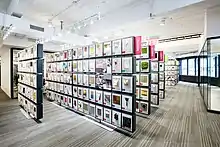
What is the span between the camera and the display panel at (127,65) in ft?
13.0

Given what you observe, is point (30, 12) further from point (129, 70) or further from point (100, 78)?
point (129, 70)

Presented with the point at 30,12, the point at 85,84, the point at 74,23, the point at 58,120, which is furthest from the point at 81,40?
the point at 58,120

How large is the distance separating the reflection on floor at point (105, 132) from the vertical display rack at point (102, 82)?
1.49ft

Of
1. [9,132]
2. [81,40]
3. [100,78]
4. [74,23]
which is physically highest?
[74,23]

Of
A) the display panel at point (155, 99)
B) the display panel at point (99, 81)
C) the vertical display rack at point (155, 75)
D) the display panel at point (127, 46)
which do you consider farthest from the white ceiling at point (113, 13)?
the display panel at point (155, 99)

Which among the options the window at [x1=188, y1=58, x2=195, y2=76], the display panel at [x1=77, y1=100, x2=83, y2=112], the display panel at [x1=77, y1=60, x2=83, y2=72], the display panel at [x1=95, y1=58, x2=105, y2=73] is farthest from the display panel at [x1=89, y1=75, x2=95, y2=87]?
the window at [x1=188, y1=58, x2=195, y2=76]

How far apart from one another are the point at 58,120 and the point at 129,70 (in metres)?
2.90

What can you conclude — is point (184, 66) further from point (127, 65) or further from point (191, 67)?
point (127, 65)

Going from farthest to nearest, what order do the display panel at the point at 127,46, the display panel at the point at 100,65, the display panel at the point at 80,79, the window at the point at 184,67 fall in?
the window at the point at 184,67 → the display panel at the point at 80,79 → the display panel at the point at 100,65 → the display panel at the point at 127,46

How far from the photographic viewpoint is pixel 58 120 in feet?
16.3

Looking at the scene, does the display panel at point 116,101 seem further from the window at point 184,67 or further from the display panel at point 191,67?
the window at point 184,67

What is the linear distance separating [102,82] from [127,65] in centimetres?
113

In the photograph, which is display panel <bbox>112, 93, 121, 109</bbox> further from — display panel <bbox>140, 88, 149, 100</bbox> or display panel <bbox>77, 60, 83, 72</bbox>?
display panel <bbox>77, 60, 83, 72</bbox>

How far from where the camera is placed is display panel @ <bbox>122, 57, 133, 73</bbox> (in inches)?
155
